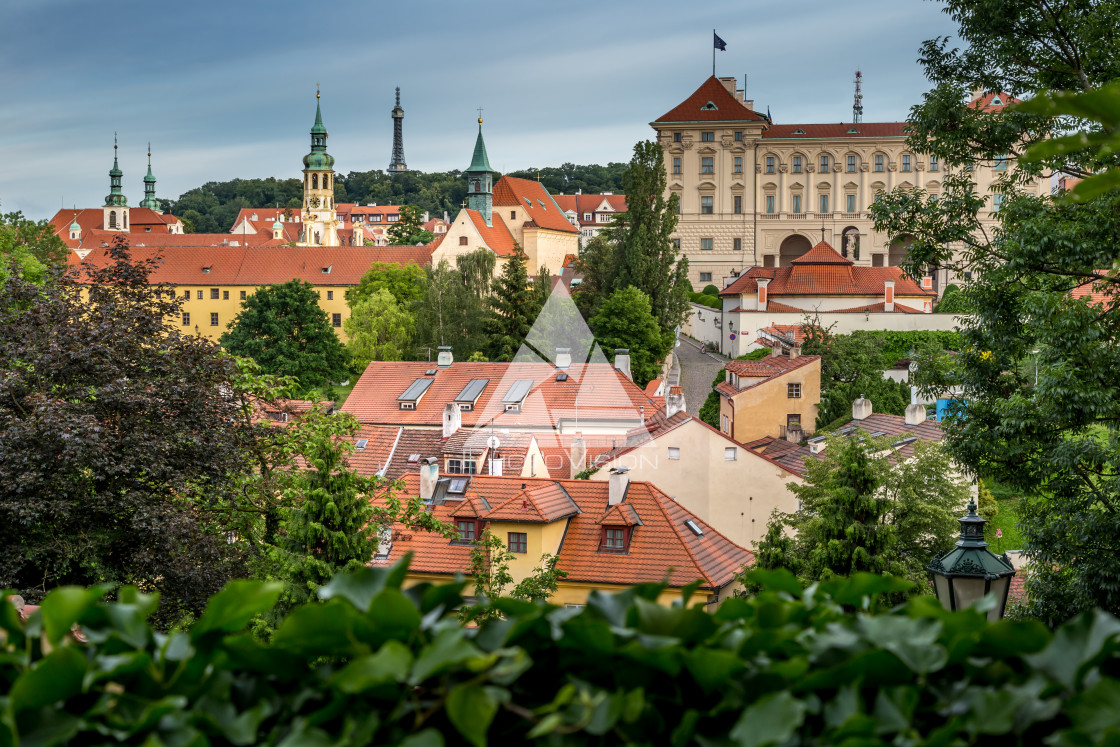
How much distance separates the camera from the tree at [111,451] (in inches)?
539

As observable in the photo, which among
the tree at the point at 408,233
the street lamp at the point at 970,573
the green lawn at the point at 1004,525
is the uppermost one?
the tree at the point at 408,233

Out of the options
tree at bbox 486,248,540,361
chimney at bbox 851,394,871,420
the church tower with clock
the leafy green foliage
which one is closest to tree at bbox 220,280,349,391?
tree at bbox 486,248,540,361

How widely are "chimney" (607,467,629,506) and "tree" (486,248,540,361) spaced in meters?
28.6

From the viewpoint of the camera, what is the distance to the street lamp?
20.4 feet

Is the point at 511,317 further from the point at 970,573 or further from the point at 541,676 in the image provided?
the point at 541,676

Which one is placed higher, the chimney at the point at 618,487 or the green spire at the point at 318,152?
the green spire at the point at 318,152

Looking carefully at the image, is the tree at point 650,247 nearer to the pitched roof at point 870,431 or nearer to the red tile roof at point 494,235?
the pitched roof at point 870,431

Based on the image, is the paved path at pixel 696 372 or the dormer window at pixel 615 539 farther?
the paved path at pixel 696 372

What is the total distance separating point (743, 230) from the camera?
3201 inches

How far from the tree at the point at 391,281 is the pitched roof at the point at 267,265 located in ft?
28.6

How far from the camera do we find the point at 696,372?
54.0 m

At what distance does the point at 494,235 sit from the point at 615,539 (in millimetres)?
61605

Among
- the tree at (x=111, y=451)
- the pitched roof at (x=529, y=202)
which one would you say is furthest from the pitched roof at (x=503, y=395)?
the pitched roof at (x=529, y=202)

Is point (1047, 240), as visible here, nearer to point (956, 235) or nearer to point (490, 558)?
point (956, 235)
